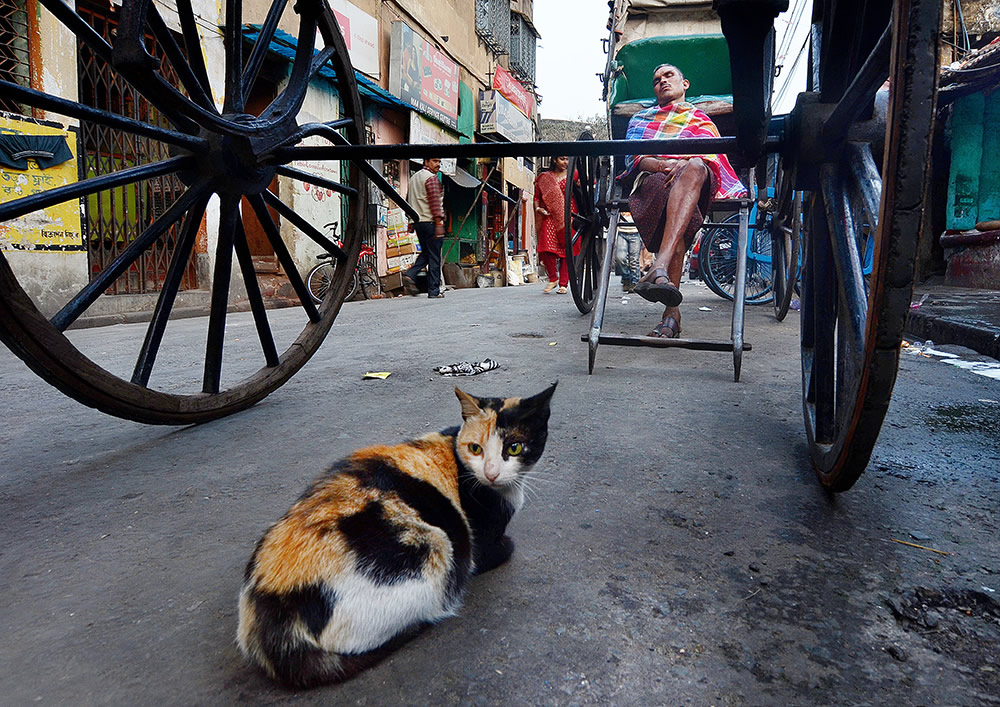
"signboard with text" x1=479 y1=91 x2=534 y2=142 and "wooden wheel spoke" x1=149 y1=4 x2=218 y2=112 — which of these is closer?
"wooden wheel spoke" x1=149 y1=4 x2=218 y2=112

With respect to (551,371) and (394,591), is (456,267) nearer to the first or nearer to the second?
(551,371)

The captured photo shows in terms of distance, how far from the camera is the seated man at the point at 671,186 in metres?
3.30

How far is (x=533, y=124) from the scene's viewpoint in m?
22.8

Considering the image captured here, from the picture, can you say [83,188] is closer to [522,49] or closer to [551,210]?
[551,210]

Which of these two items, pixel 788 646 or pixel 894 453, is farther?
pixel 894 453

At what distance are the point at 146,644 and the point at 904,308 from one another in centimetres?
141

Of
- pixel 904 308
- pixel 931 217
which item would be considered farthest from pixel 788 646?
pixel 931 217

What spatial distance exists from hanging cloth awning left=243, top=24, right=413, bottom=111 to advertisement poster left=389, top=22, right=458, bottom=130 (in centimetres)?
67

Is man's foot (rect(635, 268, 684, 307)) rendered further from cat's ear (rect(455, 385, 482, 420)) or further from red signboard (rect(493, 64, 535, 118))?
red signboard (rect(493, 64, 535, 118))

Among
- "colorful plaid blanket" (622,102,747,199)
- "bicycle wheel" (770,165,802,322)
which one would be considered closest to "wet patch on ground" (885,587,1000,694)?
"colorful plaid blanket" (622,102,747,199)

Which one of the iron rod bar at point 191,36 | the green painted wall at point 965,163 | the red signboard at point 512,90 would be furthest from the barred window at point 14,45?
the red signboard at point 512,90

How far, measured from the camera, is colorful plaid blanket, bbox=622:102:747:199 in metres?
3.36

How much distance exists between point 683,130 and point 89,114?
109 inches

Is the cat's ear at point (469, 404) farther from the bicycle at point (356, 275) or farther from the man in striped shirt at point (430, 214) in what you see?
the man in striped shirt at point (430, 214)
